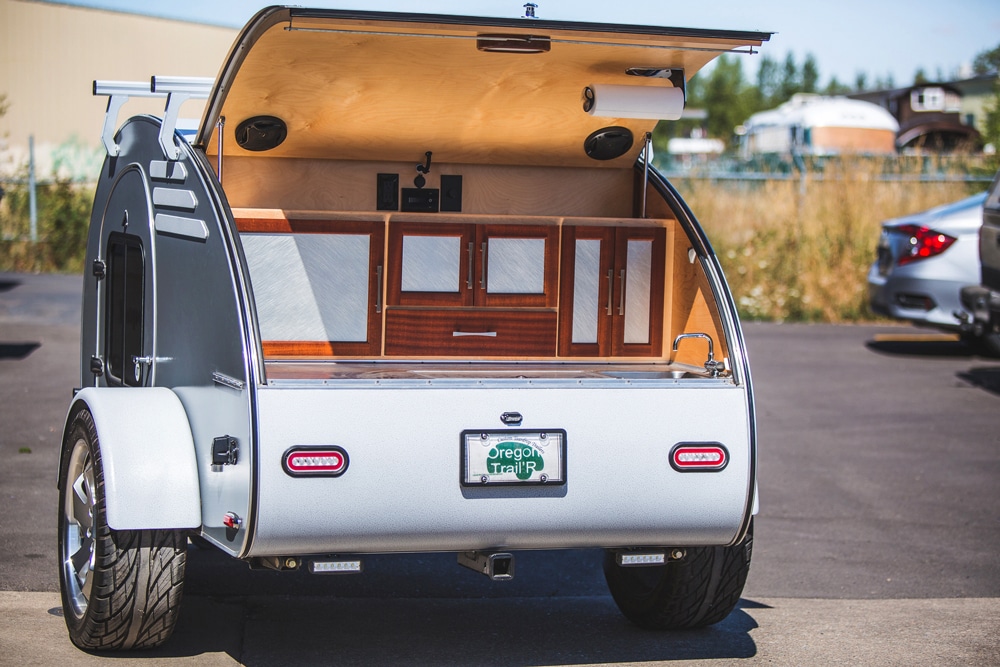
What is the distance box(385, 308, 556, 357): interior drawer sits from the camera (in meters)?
5.91

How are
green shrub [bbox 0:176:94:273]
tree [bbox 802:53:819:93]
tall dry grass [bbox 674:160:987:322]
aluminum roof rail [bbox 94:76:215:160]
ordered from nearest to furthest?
aluminum roof rail [bbox 94:76:215:160]
tall dry grass [bbox 674:160:987:322]
green shrub [bbox 0:176:94:273]
tree [bbox 802:53:819:93]

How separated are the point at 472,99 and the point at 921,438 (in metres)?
5.75

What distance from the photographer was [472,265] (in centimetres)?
596

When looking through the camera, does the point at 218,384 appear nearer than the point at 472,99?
Yes

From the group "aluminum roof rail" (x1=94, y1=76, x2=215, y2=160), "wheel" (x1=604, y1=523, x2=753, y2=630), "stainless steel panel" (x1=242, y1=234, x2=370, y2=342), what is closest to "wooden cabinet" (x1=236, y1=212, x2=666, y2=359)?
"stainless steel panel" (x1=242, y1=234, x2=370, y2=342)

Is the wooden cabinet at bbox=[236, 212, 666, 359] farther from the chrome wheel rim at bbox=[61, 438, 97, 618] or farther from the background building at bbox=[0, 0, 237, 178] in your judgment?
the background building at bbox=[0, 0, 237, 178]

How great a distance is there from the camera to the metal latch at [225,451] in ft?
13.5

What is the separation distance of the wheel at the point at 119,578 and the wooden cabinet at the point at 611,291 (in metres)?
2.32

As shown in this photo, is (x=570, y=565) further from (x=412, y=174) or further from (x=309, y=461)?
(x=309, y=461)

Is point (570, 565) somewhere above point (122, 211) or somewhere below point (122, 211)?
below

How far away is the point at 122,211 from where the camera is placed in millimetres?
5422

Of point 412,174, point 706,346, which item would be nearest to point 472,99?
point 412,174

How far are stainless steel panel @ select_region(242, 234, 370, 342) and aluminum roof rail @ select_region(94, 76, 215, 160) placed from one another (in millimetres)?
737

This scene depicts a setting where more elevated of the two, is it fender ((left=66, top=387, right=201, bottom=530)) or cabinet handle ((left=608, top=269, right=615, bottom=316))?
cabinet handle ((left=608, top=269, right=615, bottom=316))
